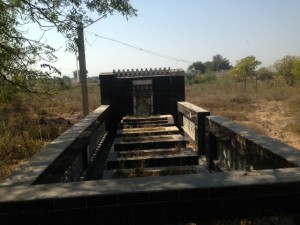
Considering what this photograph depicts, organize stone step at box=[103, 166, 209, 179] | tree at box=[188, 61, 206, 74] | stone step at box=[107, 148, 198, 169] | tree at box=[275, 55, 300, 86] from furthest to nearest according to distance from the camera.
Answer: tree at box=[188, 61, 206, 74] → tree at box=[275, 55, 300, 86] → stone step at box=[107, 148, 198, 169] → stone step at box=[103, 166, 209, 179]

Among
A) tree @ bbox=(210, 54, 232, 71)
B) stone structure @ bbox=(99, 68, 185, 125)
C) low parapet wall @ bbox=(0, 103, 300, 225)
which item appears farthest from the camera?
tree @ bbox=(210, 54, 232, 71)

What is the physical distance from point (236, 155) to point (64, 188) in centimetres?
280

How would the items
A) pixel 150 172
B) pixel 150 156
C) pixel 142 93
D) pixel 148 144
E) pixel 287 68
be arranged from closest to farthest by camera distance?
1. pixel 150 172
2. pixel 150 156
3. pixel 148 144
4. pixel 142 93
5. pixel 287 68

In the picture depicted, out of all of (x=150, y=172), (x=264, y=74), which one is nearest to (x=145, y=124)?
(x=150, y=172)

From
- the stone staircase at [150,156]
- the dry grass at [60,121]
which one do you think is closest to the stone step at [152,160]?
the stone staircase at [150,156]

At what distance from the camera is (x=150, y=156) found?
6.07 metres

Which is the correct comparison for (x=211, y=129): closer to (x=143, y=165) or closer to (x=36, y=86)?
(x=143, y=165)

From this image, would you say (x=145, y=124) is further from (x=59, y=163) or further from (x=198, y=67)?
(x=198, y=67)

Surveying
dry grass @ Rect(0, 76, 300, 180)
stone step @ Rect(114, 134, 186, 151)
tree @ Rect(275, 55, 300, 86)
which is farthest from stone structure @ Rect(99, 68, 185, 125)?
tree @ Rect(275, 55, 300, 86)

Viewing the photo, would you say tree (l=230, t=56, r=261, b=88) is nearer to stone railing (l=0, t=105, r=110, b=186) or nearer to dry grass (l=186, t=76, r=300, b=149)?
dry grass (l=186, t=76, r=300, b=149)

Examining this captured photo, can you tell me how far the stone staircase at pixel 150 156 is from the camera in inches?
210

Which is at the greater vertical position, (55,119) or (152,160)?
(152,160)

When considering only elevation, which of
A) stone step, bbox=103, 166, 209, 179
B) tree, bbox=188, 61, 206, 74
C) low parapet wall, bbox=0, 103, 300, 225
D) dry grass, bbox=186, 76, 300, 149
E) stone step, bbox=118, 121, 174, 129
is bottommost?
dry grass, bbox=186, 76, 300, 149

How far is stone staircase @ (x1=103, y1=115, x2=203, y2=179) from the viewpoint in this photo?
5.34m
